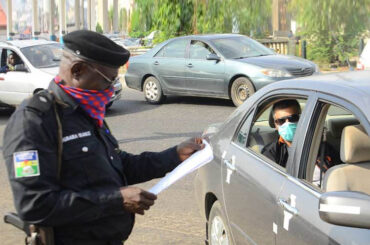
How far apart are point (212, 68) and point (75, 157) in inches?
416

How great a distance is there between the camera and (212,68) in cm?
1293

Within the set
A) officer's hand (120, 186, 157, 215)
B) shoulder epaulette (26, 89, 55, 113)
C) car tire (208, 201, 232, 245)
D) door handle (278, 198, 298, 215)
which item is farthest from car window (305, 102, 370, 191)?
shoulder epaulette (26, 89, 55, 113)

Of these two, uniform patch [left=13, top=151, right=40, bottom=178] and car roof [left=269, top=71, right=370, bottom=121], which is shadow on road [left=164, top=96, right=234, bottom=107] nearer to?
car roof [left=269, top=71, right=370, bottom=121]

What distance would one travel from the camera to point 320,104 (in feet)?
11.3

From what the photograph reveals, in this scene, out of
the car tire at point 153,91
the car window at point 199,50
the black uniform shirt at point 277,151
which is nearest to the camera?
the black uniform shirt at point 277,151

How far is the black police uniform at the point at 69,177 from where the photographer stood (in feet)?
7.75

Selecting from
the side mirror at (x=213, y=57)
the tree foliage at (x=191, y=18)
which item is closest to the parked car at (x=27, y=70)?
the side mirror at (x=213, y=57)

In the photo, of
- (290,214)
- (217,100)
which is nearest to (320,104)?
(290,214)

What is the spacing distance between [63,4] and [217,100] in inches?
1162

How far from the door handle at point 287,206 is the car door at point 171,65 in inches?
403

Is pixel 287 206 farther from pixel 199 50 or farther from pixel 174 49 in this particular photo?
pixel 174 49

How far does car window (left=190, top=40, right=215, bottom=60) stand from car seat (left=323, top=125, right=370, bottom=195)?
9.88 meters

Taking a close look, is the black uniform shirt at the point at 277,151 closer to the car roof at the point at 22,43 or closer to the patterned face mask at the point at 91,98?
the patterned face mask at the point at 91,98

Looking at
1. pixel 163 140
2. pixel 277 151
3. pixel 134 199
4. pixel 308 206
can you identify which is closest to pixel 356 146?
pixel 308 206
